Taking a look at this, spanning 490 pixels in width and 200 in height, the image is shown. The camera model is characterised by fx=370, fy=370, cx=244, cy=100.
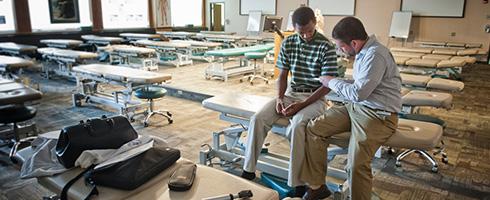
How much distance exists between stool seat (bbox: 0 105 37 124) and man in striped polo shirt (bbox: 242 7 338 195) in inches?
84.0

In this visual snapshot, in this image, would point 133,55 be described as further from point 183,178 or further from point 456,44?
point 456,44

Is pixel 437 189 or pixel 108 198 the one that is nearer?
pixel 108 198

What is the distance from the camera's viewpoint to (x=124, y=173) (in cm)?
153

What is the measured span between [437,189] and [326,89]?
1.22m

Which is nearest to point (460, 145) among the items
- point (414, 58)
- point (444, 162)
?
point (444, 162)

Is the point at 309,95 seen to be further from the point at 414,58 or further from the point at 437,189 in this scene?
the point at 414,58

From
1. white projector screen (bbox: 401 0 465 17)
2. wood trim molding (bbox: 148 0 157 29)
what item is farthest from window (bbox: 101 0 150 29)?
white projector screen (bbox: 401 0 465 17)

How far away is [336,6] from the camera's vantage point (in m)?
11.9

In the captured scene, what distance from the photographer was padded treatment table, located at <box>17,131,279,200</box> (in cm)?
149

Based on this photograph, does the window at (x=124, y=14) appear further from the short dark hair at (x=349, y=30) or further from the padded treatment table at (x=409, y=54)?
the short dark hair at (x=349, y=30)

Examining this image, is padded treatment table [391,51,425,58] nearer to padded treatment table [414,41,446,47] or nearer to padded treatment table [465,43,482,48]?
padded treatment table [414,41,446,47]

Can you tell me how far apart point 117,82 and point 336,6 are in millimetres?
9184

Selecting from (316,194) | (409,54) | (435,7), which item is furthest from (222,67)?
(435,7)

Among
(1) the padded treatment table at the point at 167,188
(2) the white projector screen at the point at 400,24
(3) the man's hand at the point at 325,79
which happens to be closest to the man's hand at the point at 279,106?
(3) the man's hand at the point at 325,79
